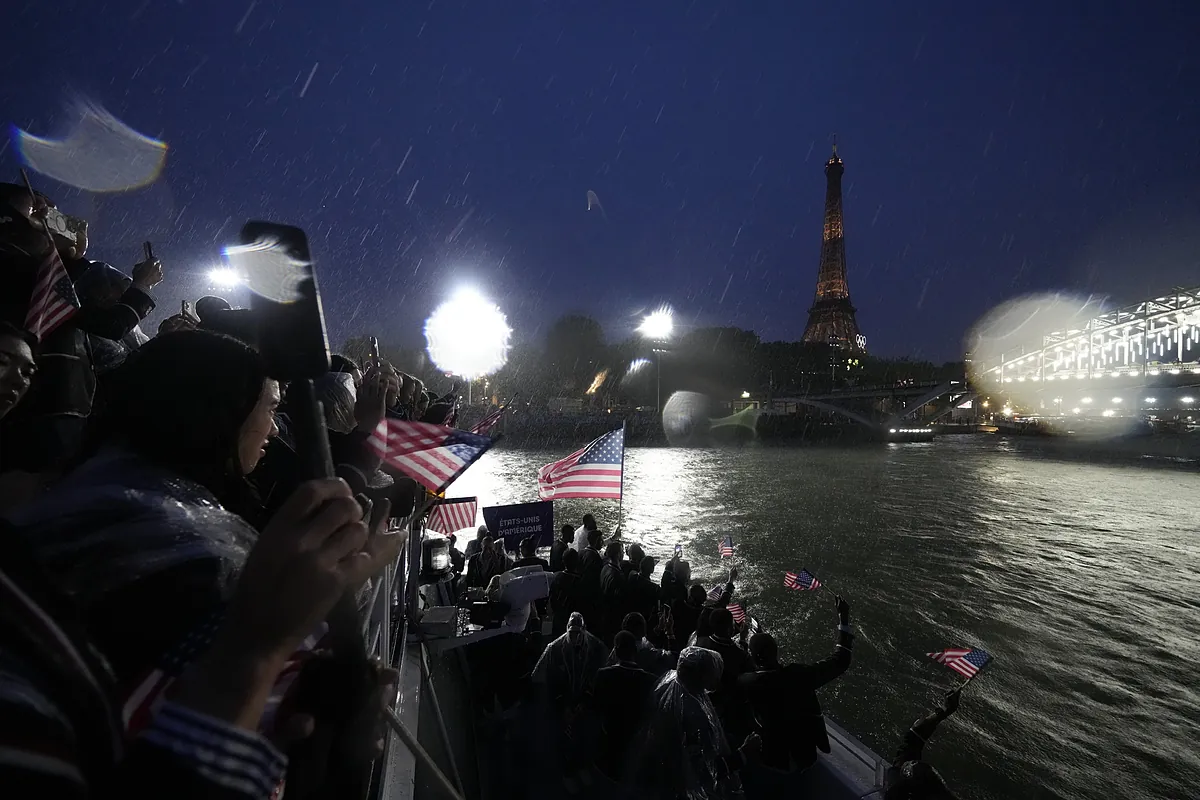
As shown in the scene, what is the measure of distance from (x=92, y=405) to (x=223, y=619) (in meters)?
2.84

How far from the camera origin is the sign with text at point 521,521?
9495 millimetres

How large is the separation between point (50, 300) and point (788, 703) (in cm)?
519

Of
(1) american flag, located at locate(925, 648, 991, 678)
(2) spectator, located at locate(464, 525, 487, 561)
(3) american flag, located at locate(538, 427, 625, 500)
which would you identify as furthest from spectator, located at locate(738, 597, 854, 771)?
(2) spectator, located at locate(464, 525, 487, 561)

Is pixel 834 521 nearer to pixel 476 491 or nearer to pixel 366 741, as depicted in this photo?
pixel 476 491

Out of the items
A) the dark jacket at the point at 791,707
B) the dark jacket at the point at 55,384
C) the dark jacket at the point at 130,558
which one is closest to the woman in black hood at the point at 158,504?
the dark jacket at the point at 130,558

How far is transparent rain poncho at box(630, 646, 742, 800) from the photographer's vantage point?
367 centimetres

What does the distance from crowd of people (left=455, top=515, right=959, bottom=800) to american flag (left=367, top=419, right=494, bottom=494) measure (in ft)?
6.02

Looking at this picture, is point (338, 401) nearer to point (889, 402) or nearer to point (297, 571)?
point (297, 571)

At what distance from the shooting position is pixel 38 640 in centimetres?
65

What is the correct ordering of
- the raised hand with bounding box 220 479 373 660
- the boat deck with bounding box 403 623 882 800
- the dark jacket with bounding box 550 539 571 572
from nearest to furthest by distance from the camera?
the raised hand with bounding box 220 479 373 660
the boat deck with bounding box 403 623 882 800
the dark jacket with bounding box 550 539 571 572

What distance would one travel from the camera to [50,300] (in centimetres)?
254

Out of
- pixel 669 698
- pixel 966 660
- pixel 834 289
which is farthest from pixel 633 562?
pixel 834 289

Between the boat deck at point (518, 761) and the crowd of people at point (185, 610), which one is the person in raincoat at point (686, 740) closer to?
the boat deck at point (518, 761)

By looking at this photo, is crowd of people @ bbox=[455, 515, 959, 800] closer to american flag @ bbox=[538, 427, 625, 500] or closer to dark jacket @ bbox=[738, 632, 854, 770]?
dark jacket @ bbox=[738, 632, 854, 770]
